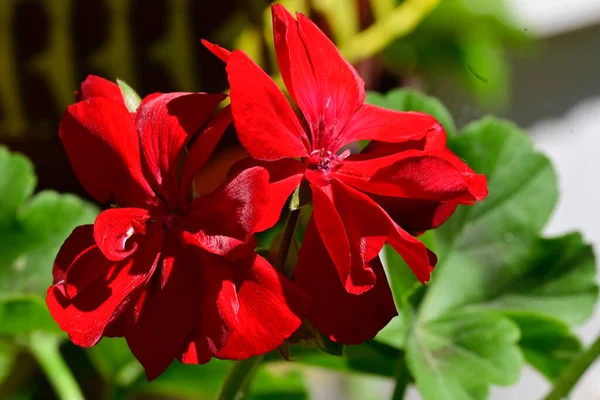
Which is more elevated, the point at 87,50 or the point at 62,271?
the point at 62,271

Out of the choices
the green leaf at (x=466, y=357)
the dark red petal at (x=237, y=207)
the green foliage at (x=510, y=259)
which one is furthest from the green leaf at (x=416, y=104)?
the dark red petal at (x=237, y=207)

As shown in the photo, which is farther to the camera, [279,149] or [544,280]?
[544,280]

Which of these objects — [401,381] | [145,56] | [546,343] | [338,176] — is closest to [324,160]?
[338,176]

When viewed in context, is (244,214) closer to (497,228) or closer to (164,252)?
(164,252)

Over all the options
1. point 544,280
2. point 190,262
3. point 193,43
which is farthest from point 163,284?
point 193,43

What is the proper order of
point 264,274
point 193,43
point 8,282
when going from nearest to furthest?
point 264,274 < point 8,282 < point 193,43

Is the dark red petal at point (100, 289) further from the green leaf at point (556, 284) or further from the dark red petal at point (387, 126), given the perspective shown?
the green leaf at point (556, 284)

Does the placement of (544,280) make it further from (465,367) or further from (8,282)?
(8,282)
